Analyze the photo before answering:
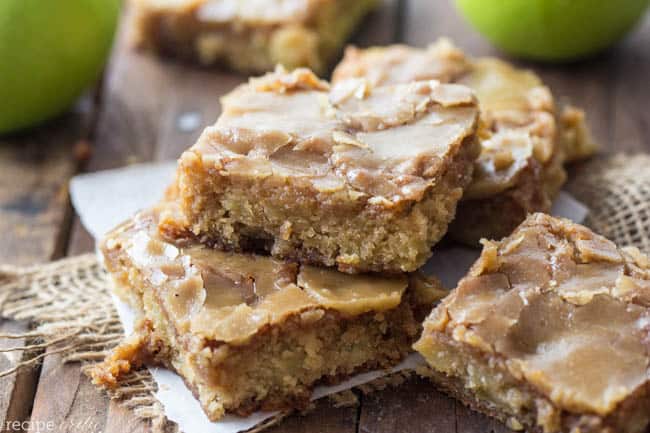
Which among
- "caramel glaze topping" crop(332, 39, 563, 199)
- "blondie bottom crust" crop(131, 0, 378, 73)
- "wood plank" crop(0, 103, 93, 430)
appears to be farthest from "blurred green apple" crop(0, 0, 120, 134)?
"caramel glaze topping" crop(332, 39, 563, 199)

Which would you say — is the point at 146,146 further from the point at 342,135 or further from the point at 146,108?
the point at 342,135

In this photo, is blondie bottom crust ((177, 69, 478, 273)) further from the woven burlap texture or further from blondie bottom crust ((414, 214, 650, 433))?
the woven burlap texture

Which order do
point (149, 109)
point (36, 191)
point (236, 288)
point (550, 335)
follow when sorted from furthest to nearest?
point (149, 109), point (36, 191), point (236, 288), point (550, 335)

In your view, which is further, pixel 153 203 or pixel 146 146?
pixel 146 146

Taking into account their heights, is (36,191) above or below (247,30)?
below

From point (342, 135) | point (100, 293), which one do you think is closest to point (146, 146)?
point (100, 293)

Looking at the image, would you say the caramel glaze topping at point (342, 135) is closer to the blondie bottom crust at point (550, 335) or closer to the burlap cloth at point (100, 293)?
the blondie bottom crust at point (550, 335)

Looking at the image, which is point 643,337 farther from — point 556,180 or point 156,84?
point 156,84

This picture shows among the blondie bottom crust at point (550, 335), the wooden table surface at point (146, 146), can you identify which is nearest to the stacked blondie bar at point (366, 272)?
the blondie bottom crust at point (550, 335)
